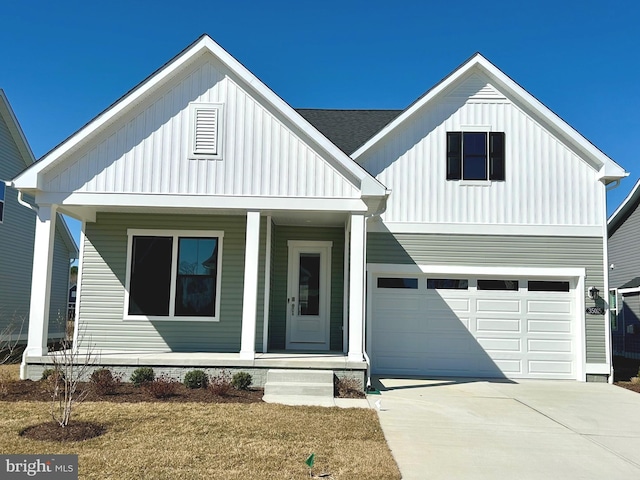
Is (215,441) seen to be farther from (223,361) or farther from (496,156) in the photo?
(496,156)

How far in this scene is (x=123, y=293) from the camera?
36.8ft

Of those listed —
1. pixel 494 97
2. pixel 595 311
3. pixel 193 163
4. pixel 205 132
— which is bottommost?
pixel 595 311

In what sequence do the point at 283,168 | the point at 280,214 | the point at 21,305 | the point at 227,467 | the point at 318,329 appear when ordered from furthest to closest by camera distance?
the point at 21,305, the point at 318,329, the point at 280,214, the point at 283,168, the point at 227,467

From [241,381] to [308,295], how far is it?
3.42 metres

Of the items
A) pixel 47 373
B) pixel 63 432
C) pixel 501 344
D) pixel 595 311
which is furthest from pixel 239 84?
pixel 595 311

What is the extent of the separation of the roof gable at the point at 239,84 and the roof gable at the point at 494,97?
273cm

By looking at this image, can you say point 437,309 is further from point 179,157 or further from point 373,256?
point 179,157

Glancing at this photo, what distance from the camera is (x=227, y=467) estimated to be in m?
5.10

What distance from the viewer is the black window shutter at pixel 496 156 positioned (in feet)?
39.8

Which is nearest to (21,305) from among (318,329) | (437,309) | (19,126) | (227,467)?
(19,126)

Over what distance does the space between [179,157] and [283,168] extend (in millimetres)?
1835

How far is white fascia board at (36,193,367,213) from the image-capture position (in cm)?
942

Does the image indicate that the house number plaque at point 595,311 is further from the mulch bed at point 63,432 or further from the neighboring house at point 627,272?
the mulch bed at point 63,432

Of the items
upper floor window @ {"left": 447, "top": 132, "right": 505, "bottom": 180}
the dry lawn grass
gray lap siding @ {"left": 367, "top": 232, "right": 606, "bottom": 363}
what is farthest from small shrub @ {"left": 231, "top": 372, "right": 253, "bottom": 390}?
upper floor window @ {"left": 447, "top": 132, "right": 505, "bottom": 180}
